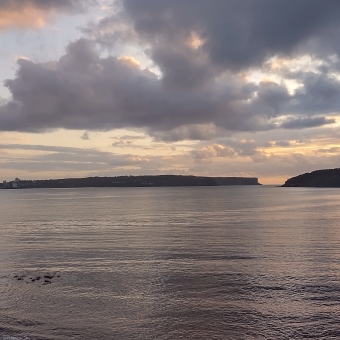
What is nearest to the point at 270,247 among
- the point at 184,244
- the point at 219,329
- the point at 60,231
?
the point at 184,244

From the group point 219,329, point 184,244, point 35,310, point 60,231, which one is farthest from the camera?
point 60,231

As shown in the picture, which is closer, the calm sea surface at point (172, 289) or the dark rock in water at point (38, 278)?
the calm sea surface at point (172, 289)

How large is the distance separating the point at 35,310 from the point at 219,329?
1144 centimetres

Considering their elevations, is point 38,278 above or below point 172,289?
below

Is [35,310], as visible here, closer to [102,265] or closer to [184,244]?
[102,265]

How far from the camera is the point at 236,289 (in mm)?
26438

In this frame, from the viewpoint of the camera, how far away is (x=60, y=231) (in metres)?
62.2

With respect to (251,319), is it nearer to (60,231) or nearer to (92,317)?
(92,317)

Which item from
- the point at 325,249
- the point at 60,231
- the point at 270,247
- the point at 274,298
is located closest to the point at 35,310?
the point at 274,298

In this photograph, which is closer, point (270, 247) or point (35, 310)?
point (35, 310)

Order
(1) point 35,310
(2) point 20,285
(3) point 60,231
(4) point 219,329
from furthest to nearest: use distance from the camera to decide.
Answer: (3) point 60,231 < (2) point 20,285 < (1) point 35,310 < (4) point 219,329

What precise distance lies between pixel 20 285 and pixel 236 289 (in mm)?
16216

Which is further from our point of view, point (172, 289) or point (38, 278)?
point (38, 278)

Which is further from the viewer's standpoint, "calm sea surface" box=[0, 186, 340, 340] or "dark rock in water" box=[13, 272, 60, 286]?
"dark rock in water" box=[13, 272, 60, 286]
